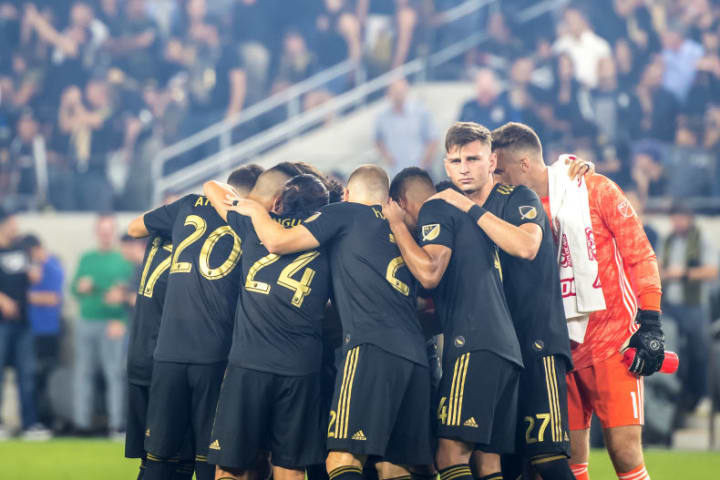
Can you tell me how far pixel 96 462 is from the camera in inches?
391

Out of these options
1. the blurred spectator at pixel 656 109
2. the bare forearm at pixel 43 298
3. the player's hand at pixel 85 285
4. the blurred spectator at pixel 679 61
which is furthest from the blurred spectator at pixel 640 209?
the bare forearm at pixel 43 298

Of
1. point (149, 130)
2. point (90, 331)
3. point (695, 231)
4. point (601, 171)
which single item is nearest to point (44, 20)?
point (149, 130)

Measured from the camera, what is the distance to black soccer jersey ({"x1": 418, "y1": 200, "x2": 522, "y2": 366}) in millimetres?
5395

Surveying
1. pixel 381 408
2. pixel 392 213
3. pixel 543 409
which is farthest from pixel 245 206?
pixel 543 409

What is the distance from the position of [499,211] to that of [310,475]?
6.48ft

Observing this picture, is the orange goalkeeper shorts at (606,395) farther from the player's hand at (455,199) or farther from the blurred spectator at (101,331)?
the blurred spectator at (101,331)

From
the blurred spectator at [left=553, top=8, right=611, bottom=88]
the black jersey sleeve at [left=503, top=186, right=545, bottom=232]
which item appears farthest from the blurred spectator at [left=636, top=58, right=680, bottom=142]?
the black jersey sleeve at [left=503, top=186, right=545, bottom=232]

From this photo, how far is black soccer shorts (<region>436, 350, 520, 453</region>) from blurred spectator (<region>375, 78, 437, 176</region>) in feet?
28.1

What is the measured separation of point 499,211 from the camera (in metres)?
5.71

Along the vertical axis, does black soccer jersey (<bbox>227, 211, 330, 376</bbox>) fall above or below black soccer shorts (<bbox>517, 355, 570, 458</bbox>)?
above

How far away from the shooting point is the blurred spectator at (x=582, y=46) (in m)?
14.8

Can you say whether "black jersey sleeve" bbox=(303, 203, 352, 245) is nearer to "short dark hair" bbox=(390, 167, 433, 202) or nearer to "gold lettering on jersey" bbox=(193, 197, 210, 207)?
"short dark hair" bbox=(390, 167, 433, 202)

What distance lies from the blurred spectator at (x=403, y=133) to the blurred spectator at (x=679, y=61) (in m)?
3.63

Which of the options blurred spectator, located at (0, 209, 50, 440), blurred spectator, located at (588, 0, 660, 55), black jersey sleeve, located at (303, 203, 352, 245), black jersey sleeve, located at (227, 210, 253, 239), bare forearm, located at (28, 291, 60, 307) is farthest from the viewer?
blurred spectator, located at (588, 0, 660, 55)
